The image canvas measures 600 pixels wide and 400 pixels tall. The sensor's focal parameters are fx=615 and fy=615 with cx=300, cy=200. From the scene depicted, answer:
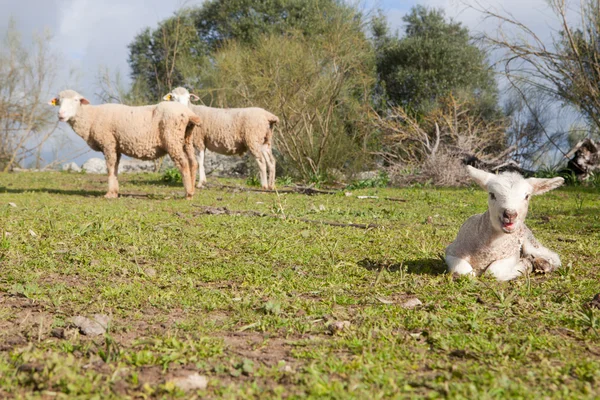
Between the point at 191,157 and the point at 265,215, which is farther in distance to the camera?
the point at 191,157

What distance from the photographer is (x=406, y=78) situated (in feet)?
94.0

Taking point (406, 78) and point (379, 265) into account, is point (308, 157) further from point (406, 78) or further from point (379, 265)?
point (406, 78)

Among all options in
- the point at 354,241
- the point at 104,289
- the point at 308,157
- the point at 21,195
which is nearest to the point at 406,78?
the point at 308,157

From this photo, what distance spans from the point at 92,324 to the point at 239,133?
10.9m

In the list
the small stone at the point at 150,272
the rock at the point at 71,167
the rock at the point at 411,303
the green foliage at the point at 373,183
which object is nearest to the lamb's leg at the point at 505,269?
the rock at the point at 411,303

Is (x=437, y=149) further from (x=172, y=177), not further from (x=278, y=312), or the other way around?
(x=278, y=312)

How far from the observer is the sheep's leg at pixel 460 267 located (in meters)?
4.75

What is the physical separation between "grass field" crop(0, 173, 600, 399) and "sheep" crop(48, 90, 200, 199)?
3168mm

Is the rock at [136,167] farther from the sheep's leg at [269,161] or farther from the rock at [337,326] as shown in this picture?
the rock at [337,326]

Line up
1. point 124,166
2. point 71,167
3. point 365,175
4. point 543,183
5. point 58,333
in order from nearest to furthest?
point 58,333, point 543,183, point 365,175, point 71,167, point 124,166

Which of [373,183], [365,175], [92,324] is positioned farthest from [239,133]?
[92,324]

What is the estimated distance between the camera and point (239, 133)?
1429cm

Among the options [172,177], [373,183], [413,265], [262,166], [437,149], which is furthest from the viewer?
[437,149]

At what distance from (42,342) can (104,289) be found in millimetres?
1180
